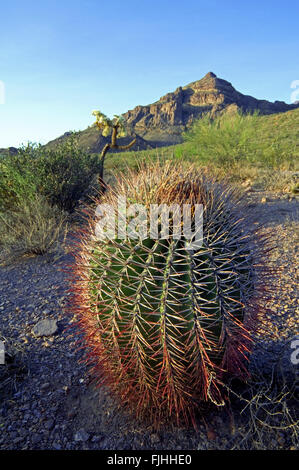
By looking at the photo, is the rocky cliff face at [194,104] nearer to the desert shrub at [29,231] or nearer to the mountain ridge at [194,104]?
the mountain ridge at [194,104]

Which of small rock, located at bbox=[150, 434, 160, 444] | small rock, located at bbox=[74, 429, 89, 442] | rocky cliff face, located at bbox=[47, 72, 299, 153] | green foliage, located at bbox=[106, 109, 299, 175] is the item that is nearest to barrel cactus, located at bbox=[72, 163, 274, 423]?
small rock, located at bbox=[150, 434, 160, 444]

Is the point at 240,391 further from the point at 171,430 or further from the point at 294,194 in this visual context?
the point at 294,194

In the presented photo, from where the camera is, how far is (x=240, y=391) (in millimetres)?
2111

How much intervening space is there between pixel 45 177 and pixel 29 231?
1791 millimetres

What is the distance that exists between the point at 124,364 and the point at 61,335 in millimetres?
1425

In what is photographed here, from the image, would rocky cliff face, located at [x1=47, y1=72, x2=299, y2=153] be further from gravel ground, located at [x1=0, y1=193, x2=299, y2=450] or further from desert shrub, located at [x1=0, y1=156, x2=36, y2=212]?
gravel ground, located at [x1=0, y1=193, x2=299, y2=450]

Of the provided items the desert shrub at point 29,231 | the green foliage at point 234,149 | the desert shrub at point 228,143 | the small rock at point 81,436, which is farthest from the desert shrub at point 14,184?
the desert shrub at point 228,143

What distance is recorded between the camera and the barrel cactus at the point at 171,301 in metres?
1.57

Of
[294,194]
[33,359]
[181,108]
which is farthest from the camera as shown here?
[181,108]

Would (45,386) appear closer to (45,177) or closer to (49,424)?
(49,424)

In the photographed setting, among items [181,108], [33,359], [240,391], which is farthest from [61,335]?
[181,108]

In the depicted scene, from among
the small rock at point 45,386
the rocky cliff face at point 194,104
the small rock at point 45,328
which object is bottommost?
the small rock at point 45,328

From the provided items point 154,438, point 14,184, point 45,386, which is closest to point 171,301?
point 154,438

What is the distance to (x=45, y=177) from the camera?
662cm
